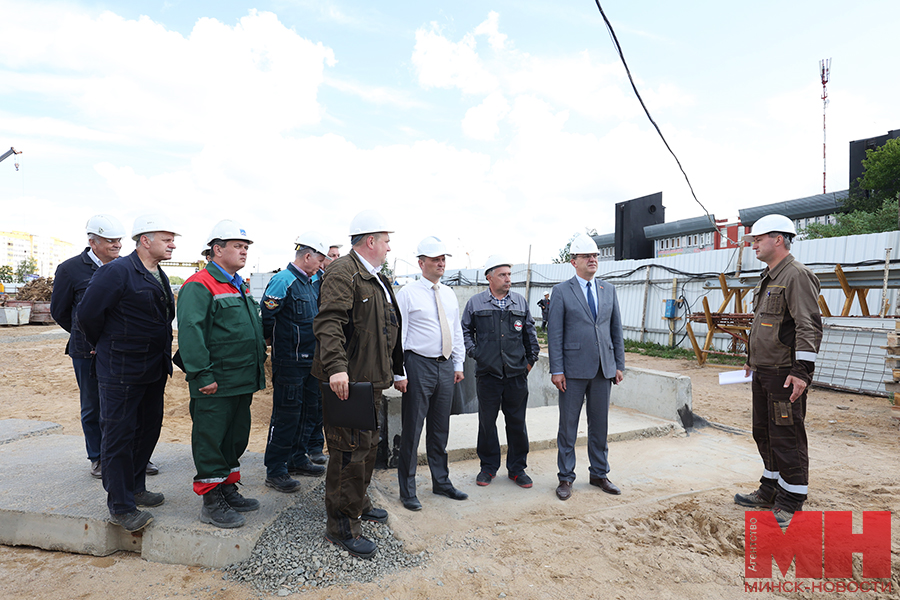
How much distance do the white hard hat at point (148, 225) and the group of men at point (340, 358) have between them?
11 mm

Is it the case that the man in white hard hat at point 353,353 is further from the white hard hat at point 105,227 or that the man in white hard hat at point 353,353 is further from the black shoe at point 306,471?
the white hard hat at point 105,227

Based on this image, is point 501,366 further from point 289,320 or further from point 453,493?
point 289,320

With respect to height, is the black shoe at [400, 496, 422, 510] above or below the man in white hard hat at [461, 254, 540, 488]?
below

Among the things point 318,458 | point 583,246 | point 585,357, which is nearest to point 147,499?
point 318,458

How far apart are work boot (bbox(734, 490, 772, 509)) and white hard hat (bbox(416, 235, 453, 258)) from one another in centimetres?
298

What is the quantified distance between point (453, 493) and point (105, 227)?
3.56 meters

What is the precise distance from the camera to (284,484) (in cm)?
367

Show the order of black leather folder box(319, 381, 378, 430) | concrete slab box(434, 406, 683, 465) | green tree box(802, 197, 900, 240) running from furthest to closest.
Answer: green tree box(802, 197, 900, 240), concrete slab box(434, 406, 683, 465), black leather folder box(319, 381, 378, 430)

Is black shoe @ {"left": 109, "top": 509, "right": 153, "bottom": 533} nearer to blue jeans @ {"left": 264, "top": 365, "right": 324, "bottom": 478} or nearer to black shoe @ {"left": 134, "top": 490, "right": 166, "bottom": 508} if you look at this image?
black shoe @ {"left": 134, "top": 490, "right": 166, "bottom": 508}

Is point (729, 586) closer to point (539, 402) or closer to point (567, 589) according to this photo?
point (567, 589)

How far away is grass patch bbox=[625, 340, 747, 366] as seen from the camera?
12.8 m

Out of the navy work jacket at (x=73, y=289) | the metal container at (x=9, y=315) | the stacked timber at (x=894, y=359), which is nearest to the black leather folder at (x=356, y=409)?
the navy work jacket at (x=73, y=289)

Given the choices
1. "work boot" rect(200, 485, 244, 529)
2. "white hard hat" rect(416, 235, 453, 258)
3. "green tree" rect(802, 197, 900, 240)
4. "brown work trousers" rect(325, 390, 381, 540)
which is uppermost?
"green tree" rect(802, 197, 900, 240)

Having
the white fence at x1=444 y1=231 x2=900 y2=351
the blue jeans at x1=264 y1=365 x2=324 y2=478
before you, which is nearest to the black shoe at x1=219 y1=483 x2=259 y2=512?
the blue jeans at x1=264 y1=365 x2=324 y2=478
